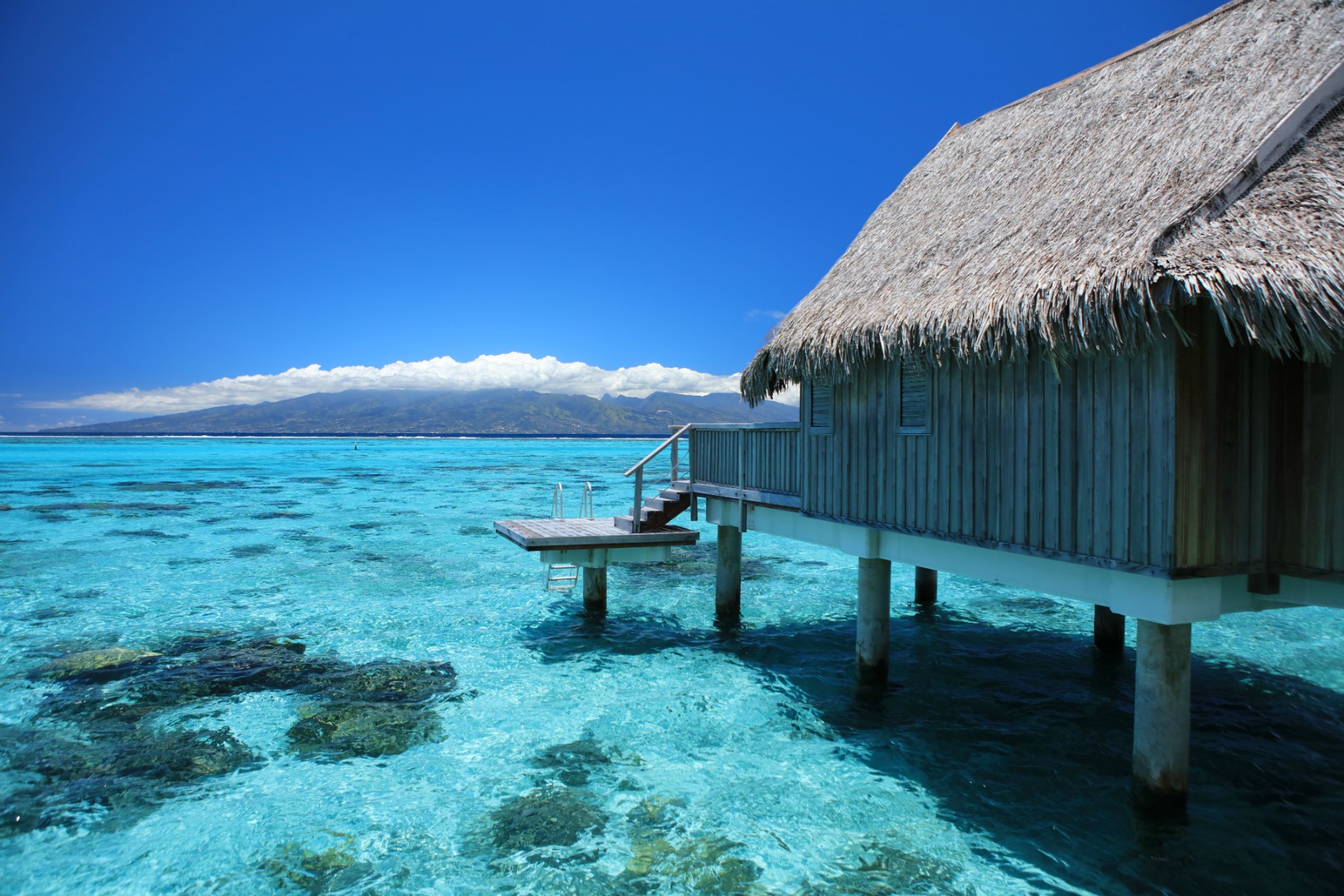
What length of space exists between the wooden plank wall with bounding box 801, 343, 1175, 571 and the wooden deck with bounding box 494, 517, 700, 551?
13.1ft

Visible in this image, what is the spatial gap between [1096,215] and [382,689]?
33.9 feet

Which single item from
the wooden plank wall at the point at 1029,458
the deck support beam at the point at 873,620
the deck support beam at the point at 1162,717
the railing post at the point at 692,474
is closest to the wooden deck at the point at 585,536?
the railing post at the point at 692,474

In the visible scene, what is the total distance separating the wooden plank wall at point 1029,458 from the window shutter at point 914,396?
4.1 inches

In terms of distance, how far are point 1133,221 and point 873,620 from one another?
5901 millimetres

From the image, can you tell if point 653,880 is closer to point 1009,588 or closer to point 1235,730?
point 1235,730

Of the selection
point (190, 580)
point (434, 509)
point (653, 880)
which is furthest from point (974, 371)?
point (434, 509)

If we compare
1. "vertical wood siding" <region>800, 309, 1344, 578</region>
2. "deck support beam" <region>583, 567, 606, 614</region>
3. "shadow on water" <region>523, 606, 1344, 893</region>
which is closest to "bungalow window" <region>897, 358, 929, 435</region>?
"vertical wood siding" <region>800, 309, 1344, 578</region>

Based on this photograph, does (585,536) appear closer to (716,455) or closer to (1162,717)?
(716,455)

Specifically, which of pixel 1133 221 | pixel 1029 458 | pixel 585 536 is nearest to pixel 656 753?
pixel 585 536

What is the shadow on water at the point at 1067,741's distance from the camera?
21.7 ft

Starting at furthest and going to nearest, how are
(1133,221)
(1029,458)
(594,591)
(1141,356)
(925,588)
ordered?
(925,588) → (594,591) → (1029,458) → (1133,221) → (1141,356)

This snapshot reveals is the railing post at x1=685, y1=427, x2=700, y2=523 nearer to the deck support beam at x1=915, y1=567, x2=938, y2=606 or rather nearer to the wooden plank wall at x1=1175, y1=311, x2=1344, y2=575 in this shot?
the deck support beam at x1=915, y1=567, x2=938, y2=606

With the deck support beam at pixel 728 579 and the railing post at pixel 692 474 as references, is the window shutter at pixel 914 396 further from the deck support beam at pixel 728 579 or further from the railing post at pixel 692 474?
the deck support beam at pixel 728 579

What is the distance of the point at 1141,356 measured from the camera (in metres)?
6.13
